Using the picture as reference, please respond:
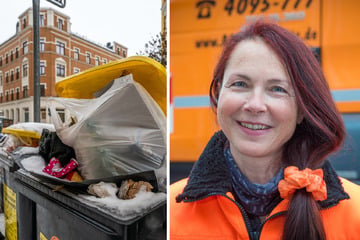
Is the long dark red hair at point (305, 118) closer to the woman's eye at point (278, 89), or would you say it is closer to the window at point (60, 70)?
the woman's eye at point (278, 89)

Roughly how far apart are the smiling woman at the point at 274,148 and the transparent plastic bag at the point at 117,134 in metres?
0.23

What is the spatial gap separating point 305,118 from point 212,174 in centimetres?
31

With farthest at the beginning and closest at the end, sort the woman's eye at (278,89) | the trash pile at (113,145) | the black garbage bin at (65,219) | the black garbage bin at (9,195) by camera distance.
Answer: the black garbage bin at (9,195) → the trash pile at (113,145) → the black garbage bin at (65,219) → the woman's eye at (278,89)

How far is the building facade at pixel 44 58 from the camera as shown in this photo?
1.18 meters

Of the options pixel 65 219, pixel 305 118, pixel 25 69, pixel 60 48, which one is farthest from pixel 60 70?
pixel 305 118

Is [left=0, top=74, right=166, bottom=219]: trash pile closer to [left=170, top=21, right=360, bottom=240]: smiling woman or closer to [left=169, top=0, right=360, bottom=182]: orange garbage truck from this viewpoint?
[left=169, top=0, right=360, bottom=182]: orange garbage truck

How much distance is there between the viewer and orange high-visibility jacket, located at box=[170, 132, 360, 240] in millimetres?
835

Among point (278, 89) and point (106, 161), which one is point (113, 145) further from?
point (278, 89)

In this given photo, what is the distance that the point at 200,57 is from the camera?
979 millimetres

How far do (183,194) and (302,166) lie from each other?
1.20 ft

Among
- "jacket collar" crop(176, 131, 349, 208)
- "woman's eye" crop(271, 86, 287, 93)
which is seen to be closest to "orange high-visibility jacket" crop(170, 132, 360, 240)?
"jacket collar" crop(176, 131, 349, 208)

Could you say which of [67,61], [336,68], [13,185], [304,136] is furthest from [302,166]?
[13,185]

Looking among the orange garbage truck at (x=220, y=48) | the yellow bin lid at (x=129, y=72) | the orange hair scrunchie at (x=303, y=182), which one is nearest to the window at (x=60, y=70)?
the yellow bin lid at (x=129, y=72)

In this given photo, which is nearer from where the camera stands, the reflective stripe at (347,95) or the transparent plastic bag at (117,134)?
the reflective stripe at (347,95)
